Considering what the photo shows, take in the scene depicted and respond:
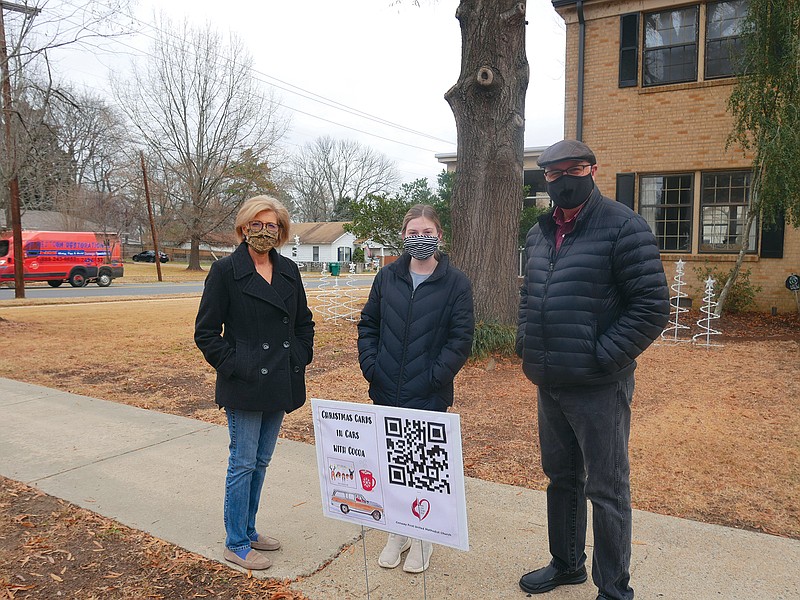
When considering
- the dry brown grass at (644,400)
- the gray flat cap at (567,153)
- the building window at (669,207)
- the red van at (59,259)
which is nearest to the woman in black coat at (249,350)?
the gray flat cap at (567,153)

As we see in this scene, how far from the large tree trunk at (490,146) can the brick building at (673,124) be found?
6.53m

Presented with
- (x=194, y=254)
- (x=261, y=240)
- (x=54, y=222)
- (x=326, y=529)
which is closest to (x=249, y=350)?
(x=261, y=240)

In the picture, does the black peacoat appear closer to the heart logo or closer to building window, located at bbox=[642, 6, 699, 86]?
the heart logo

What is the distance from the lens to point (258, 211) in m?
3.28

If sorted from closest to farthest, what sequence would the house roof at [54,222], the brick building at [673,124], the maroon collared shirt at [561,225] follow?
the maroon collared shirt at [561,225] < the brick building at [673,124] < the house roof at [54,222]

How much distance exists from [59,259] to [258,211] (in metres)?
30.0

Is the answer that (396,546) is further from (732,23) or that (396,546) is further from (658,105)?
(732,23)

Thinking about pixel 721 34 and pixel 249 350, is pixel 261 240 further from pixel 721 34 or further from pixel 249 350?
pixel 721 34

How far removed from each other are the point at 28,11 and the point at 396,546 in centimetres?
1293

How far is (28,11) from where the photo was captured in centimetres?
1170

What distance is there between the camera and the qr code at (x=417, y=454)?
263 cm

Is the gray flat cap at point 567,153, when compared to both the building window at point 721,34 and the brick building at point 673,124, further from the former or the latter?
the building window at point 721,34

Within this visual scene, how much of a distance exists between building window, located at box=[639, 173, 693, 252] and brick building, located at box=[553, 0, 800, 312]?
0.02 metres

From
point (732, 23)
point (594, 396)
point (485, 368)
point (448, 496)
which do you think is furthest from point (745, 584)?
point (732, 23)
